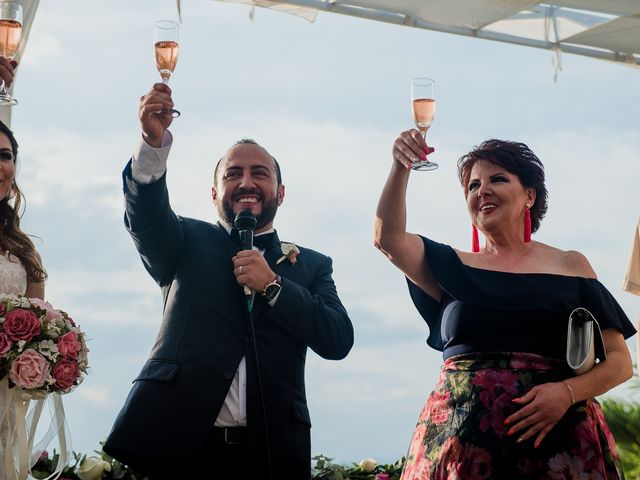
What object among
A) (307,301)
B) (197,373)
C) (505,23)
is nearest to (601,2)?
(505,23)

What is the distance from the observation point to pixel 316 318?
3.54 meters

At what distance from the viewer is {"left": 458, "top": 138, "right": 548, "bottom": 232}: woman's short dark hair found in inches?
143

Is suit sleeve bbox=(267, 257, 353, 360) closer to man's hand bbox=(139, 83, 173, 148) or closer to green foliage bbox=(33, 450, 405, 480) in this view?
man's hand bbox=(139, 83, 173, 148)

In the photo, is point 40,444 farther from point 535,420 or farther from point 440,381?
point 535,420

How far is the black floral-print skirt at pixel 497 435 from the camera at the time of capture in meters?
3.12

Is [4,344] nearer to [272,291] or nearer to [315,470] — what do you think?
[272,291]

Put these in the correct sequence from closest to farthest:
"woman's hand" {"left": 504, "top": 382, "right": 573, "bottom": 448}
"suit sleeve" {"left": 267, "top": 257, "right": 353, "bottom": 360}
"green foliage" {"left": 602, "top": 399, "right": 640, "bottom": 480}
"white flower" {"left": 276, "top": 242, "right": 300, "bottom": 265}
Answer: "woman's hand" {"left": 504, "top": 382, "right": 573, "bottom": 448} → "suit sleeve" {"left": 267, "top": 257, "right": 353, "bottom": 360} → "white flower" {"left": 276, "top": 242, "right": 300, "bottom": 265} → "green foliage" {"left": 602, "top": 399, "right": 640, "bottom": 480}

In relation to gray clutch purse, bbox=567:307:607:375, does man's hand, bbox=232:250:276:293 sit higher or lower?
higher

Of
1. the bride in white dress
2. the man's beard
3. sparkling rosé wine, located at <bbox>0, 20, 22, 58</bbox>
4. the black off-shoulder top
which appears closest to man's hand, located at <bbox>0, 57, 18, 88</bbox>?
sparkling rosé wine, located at <bbox>0, 20, 22, 58</bbox>

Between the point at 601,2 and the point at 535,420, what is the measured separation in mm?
4486

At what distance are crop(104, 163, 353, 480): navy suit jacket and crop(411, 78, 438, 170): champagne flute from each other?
0.74 metres

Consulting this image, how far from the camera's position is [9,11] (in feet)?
12.2

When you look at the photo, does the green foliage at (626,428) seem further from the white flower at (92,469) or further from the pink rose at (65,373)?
the pink rose at (65,373)

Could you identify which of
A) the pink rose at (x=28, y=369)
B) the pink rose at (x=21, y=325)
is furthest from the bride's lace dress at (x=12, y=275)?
the pink rose at (x=28, y=369)
